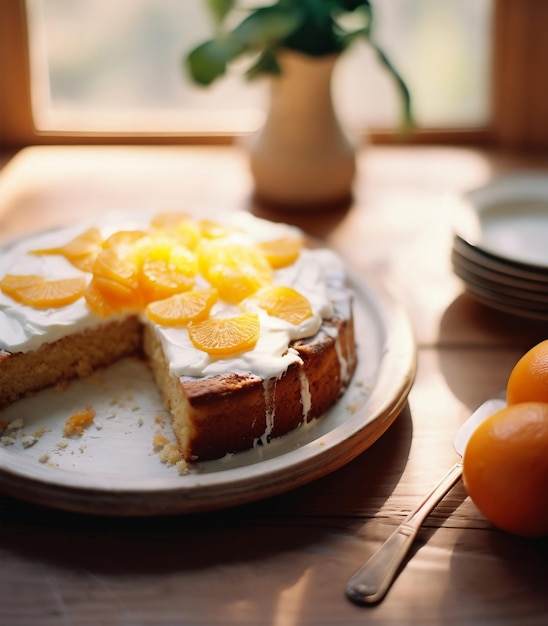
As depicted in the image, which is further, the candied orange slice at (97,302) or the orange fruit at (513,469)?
the candied orange slice at (97,302)

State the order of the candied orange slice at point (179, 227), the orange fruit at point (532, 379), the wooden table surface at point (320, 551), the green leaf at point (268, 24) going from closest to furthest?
the wooden table surface at point (320, 551) → the orange fruit at point (532, 379) → the candied orange slice at point (179, 227) → the green leaf at point (268, 24)

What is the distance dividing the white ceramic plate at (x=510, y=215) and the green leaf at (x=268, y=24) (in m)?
0.85

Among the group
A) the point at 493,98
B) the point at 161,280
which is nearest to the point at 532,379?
the point at 161,280

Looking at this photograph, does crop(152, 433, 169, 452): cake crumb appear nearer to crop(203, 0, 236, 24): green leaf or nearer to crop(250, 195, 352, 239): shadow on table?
crop(250, 195, 352, 239): shadow on table

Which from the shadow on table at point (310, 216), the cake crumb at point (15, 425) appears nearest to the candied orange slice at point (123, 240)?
the cake crumb at point (15, 425)

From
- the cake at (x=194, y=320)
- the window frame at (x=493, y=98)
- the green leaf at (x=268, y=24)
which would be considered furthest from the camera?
the window frame at (x=493, y=98)

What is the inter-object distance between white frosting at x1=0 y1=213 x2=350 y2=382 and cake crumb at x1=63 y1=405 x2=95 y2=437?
0.78 ft

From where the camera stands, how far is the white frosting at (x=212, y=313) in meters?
1.83

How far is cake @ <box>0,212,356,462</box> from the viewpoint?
1802 millimetres

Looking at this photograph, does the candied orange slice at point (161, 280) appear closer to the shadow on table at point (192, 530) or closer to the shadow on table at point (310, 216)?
the shadow on table at point (192, 530)

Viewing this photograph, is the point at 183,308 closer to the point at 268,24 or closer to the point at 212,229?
the point at 212,229

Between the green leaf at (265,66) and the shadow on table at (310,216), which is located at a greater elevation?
the green leaf at (265,66)

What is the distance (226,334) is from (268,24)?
4.30 ft

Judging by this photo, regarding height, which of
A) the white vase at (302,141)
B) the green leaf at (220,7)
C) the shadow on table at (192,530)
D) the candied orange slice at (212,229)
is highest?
the green leaf at (220,7)
